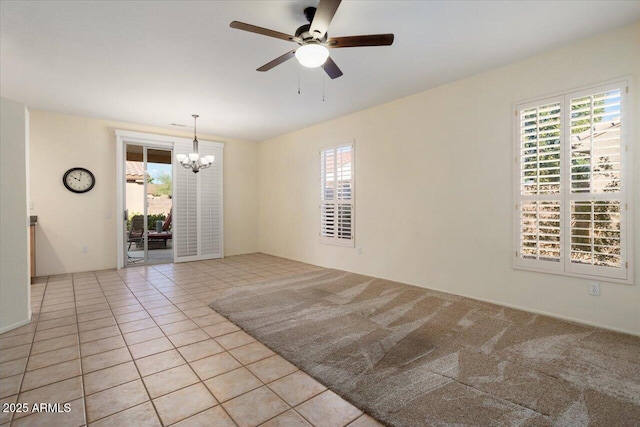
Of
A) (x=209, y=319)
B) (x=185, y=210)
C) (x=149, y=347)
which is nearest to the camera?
(x=149, y=347)

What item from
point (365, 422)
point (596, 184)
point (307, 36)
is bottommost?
point (365, 422)

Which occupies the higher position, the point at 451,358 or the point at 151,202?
the point at 151,202

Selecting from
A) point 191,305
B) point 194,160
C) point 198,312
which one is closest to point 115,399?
point 198,312

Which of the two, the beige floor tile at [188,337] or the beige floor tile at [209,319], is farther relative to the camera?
the beige floor tile at [209,319]

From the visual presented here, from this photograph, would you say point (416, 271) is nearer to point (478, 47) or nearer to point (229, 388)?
point (478, 47)

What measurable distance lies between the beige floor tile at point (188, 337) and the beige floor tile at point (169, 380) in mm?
433

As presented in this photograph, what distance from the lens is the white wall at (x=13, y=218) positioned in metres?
2.88

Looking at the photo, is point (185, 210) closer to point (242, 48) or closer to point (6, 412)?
point (242, 48)

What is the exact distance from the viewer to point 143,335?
9.10 ft

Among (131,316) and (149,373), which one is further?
(131,316)

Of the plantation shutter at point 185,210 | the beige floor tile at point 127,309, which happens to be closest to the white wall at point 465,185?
the plantation shutter at point 185,210

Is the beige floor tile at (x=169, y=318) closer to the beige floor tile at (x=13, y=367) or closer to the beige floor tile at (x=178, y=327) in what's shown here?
the beige floor tile at (x=178, y=327)

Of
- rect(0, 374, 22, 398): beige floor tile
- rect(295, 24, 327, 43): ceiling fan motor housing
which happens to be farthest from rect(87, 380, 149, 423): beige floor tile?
rect(295, 24, 327, 43): ceiling fan motor housing

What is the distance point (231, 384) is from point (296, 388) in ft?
1.45
